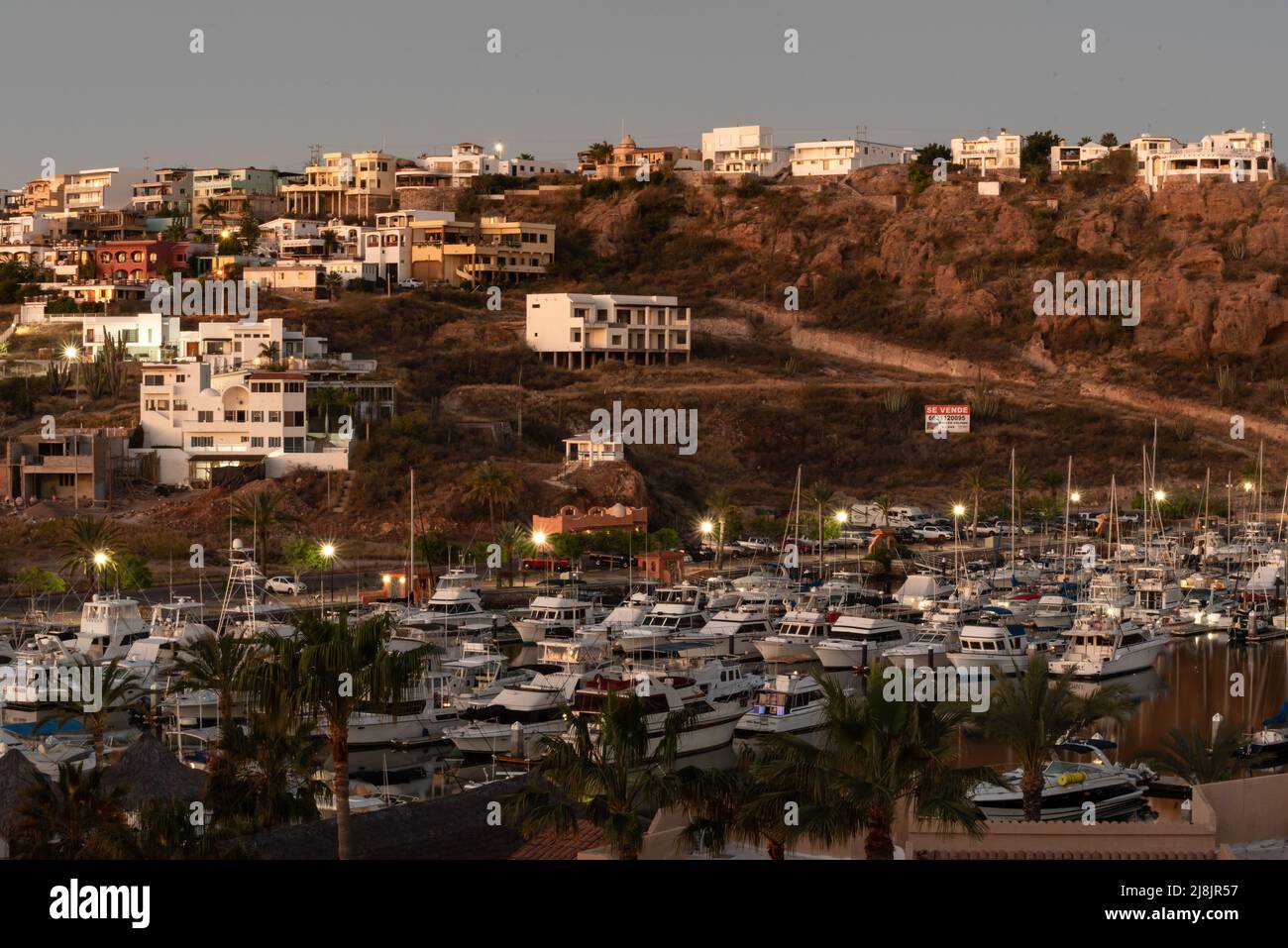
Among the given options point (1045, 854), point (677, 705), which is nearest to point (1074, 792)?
point (677, 705)

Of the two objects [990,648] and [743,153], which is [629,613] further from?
[743,153]

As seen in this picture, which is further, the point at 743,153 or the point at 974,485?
the point at 743,153

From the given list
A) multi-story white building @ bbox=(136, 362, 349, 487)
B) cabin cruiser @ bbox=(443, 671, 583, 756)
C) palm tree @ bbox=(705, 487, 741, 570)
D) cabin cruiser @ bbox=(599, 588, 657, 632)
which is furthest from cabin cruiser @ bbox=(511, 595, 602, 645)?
multi-story white building @ bbox=(136, 362, 349, 487)

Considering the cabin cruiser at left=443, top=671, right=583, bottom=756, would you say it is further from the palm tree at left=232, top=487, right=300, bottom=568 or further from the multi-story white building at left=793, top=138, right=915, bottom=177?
the multi-story white building at left=793, top=138, right=915, bottom=177

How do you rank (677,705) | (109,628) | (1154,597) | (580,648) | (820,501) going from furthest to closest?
(820,501), (1154,597), (580,648), (109,628), (677,705)

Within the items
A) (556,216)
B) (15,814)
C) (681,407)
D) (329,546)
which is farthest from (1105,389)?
(15,814)

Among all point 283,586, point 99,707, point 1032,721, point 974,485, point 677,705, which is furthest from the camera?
point 974,485

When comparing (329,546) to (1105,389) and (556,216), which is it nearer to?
(1105,389)
